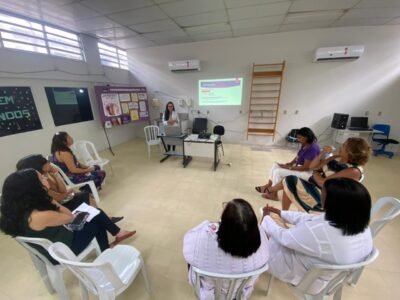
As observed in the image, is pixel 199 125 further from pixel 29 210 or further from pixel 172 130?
pixel 29 210

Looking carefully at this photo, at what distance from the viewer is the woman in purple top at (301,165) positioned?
211 cm

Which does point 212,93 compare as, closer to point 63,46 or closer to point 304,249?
point 63,46

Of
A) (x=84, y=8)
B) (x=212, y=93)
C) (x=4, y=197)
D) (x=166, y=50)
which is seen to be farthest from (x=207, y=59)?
(x=4, y=197)

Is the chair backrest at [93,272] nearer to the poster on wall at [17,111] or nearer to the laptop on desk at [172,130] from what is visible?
the laptop on desk at [172,130]

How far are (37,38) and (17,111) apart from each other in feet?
4.99

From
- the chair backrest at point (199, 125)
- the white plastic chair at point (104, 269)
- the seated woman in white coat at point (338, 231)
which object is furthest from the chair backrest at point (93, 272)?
the chair backrest at point (199, 125)

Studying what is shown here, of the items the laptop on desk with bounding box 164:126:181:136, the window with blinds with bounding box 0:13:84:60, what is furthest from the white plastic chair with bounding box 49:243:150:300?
the window with blinds with bounding box 0:13:84:60

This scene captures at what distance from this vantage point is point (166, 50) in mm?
4992

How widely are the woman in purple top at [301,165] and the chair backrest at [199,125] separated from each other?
9.94 feet

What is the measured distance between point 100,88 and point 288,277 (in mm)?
5026

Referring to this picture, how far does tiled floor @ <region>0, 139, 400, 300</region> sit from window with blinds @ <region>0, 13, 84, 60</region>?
2.54 m

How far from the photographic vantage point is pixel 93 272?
3.04 feet

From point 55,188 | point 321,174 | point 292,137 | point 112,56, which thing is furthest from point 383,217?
point 112,56

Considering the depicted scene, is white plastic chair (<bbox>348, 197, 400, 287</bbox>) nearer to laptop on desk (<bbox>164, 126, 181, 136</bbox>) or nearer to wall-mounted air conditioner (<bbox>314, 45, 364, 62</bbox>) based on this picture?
laptop on desk (<bbox>164, 126, 181, 136</bbox>)
